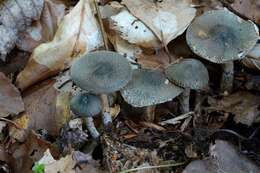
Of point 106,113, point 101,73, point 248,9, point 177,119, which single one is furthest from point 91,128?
point 248,9

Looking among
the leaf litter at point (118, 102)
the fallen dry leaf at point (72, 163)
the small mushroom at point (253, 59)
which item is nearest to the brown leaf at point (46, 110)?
the leaf litter at point (118, 102)

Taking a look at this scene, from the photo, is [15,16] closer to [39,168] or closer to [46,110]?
[46,110]

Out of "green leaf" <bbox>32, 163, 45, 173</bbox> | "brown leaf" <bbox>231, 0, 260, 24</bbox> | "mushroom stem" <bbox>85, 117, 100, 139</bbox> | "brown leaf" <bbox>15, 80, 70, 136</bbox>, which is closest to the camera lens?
"green leaf" <bbox>32, 163, 45, 173</bbox>

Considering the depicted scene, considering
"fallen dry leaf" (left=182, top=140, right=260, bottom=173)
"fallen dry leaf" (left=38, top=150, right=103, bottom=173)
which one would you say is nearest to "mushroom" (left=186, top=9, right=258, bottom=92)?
"fallen dry leaf" (left=182, top=140, right=260, bottom=173)

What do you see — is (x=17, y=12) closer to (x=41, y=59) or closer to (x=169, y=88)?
(x=41, y=59)

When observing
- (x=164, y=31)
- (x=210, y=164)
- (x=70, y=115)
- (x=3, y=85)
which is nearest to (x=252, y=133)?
(x=210, y=164)

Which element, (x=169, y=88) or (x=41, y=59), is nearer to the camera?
(x=169, y=88)

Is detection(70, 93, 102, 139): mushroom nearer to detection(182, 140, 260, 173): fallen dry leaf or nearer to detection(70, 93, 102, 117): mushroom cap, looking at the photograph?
detection(70, 93, 102, 117): mushroom cap
